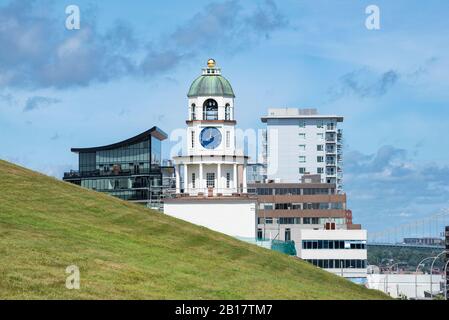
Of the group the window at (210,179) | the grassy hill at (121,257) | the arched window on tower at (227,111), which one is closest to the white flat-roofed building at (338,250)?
the window at (210,179)

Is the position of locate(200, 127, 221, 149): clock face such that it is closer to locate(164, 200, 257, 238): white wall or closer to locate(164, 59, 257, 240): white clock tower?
locate(164, 59, 257, 240): white clock tower

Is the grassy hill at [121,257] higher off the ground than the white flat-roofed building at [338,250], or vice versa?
the white flat-roofed building at [338,250]

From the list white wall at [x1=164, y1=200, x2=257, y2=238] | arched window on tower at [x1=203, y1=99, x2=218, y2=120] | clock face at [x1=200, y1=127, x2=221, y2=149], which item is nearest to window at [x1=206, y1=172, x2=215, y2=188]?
white wall at [x1=164, y1=200, x2=257, y2=238]

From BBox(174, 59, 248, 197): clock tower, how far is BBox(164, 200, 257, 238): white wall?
1112mm

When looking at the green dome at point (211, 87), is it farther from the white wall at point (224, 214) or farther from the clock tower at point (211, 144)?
the white wall at point (224, 214)

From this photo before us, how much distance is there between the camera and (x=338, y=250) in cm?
16200

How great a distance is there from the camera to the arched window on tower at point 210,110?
106 m

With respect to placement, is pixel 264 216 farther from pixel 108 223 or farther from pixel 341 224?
pixel 108 223

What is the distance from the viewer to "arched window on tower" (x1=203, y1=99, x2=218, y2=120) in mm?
105625

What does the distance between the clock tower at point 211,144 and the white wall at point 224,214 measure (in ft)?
3.65

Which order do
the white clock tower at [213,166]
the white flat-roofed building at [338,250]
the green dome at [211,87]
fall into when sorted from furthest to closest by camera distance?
the white flat-roofed building at [338,250]
the white clock tower at [213,166]
the green dome at [211,87]

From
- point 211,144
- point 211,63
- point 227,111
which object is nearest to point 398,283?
point 211,144

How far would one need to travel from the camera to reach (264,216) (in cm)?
19425
